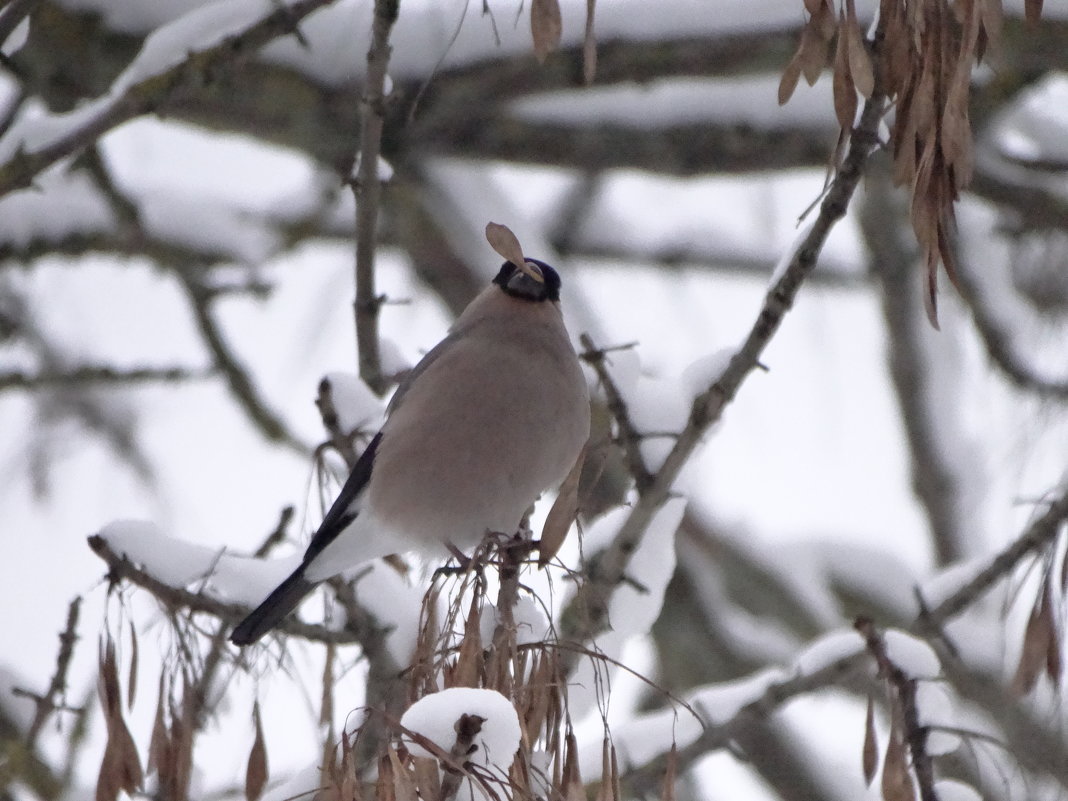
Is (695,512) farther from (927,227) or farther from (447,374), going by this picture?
(927,227)

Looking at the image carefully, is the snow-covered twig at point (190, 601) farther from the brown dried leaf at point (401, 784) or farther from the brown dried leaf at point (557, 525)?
the brown dried leaf at point (401, 784)

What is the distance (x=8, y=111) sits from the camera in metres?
3.34

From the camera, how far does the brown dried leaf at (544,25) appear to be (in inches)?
66.3

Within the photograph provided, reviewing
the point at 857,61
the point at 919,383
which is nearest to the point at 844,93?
the point at 857,61

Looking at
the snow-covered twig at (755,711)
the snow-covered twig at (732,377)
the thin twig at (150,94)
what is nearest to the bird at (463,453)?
the snow-covered twig at (732,377)

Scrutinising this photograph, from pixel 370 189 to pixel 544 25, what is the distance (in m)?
0.96

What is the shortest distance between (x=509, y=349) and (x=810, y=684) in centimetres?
97

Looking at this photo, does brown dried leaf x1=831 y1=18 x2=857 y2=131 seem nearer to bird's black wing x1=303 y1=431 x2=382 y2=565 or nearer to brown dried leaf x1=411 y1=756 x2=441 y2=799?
brown dried leaf x1=411 y1=756 x2=441 y2=799

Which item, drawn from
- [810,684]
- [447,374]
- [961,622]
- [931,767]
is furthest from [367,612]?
[961,622]

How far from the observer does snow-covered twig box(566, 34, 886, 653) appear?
2.05 meters

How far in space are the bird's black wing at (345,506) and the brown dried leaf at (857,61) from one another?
4.87ft

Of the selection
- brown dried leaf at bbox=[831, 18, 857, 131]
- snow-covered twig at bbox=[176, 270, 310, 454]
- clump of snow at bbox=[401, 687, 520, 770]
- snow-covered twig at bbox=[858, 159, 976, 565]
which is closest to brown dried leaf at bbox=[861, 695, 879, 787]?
clump of snow at bbox=[401, 687, 520, 770]

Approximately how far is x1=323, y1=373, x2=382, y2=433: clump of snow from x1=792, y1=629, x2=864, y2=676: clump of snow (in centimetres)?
101

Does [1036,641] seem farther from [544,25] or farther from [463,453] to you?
[544,25]
